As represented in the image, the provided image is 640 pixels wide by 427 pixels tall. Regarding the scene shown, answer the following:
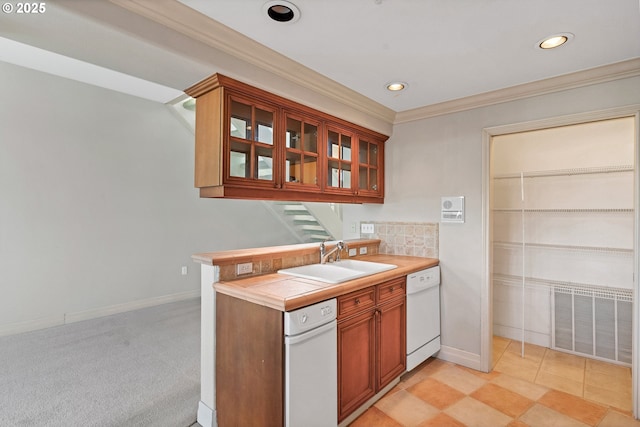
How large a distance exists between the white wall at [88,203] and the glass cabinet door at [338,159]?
2723 mm

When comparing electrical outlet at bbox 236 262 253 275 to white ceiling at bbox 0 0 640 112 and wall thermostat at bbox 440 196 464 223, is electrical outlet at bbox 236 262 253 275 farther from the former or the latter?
wall thermostat at bbox 440 196 464 223

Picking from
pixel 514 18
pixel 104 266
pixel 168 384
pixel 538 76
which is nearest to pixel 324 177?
pixel 514 18

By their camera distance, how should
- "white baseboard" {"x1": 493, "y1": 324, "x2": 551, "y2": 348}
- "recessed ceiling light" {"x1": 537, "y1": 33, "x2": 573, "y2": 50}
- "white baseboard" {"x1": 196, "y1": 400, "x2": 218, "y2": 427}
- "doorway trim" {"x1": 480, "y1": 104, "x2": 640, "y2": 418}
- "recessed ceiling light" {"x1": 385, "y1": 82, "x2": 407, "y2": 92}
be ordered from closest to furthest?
"recessed ceiling light" {"x1": 537, "y1": 33, "x2": 573, "y2": 50} → "white baseboard" {"x1": 196, "y1": 400, "x2": 218, "y2": 427} → "doorway trim" {"x1": 480, "y1": 104, "x2": 640, "y2": 418} → "recessed ceiling light" {"x1": 385, "y1": 82, "x2": 407, "y2": 92} → "white baseboard" {"x1": 493, "y1": 324, "x2": 551, "y2": 348}

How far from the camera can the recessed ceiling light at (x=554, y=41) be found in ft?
6.01

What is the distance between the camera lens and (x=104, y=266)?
392cm

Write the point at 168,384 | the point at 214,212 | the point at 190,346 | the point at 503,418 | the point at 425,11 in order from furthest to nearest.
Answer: the point at 214,212, the point at 190,346, the point at 168,384, the point at 503,418, the point at 425,11

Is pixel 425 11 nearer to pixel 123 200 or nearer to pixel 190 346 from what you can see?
pixel 190 346

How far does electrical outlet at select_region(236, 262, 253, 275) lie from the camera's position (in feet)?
6.89

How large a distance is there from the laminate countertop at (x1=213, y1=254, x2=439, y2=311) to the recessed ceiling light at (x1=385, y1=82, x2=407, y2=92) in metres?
1.47

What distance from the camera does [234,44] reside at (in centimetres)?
188

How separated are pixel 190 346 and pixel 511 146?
12.9 ft

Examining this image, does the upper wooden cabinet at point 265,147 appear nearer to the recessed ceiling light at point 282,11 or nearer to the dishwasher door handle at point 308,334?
the recessed ceiling light at point 282,11

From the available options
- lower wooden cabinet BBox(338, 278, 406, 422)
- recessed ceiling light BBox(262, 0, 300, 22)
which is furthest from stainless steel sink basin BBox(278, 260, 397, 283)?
recessed ceiling light BBox(262, 0, 300, 22)

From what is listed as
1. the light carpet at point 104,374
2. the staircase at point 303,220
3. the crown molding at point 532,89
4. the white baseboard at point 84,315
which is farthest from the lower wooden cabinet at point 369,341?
the white baseboard at point 84,315
